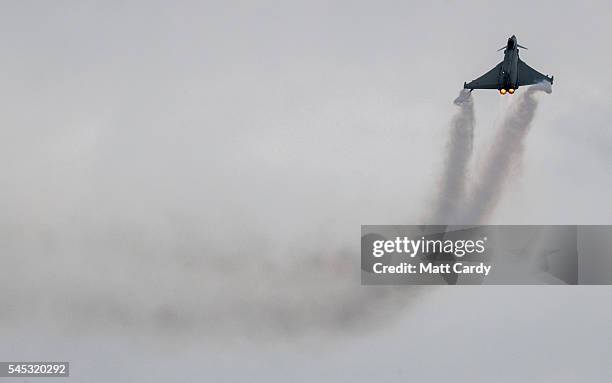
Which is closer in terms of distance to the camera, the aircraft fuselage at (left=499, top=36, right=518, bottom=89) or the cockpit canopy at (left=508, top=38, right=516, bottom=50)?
the aircraft fuselage at (left=499, top=36, right=518, bottom=89)

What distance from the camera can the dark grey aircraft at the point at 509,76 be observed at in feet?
359

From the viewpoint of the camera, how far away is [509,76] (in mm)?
109188

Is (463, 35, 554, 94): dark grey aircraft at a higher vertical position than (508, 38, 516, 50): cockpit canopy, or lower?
lower

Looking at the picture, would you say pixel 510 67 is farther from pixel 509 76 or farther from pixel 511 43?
pixel 511 43

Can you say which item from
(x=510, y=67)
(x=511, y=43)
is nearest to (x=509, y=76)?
(x=510, y=67)

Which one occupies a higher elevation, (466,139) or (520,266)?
(466,139)

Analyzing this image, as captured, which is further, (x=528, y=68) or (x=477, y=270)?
(x=477, y=270)

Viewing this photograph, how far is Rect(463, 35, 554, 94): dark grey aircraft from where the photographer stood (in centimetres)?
10938

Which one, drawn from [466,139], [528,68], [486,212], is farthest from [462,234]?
[528,68]

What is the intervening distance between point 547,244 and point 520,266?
168 inches

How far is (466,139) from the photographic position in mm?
124000

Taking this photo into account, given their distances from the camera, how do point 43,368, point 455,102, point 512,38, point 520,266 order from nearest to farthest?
1. point 512,38
2. point 455,102
3. point 520,266
4. point 43,368

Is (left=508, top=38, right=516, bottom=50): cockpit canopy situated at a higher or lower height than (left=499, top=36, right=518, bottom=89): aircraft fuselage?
higher

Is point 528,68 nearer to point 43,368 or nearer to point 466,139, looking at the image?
point 466,139
